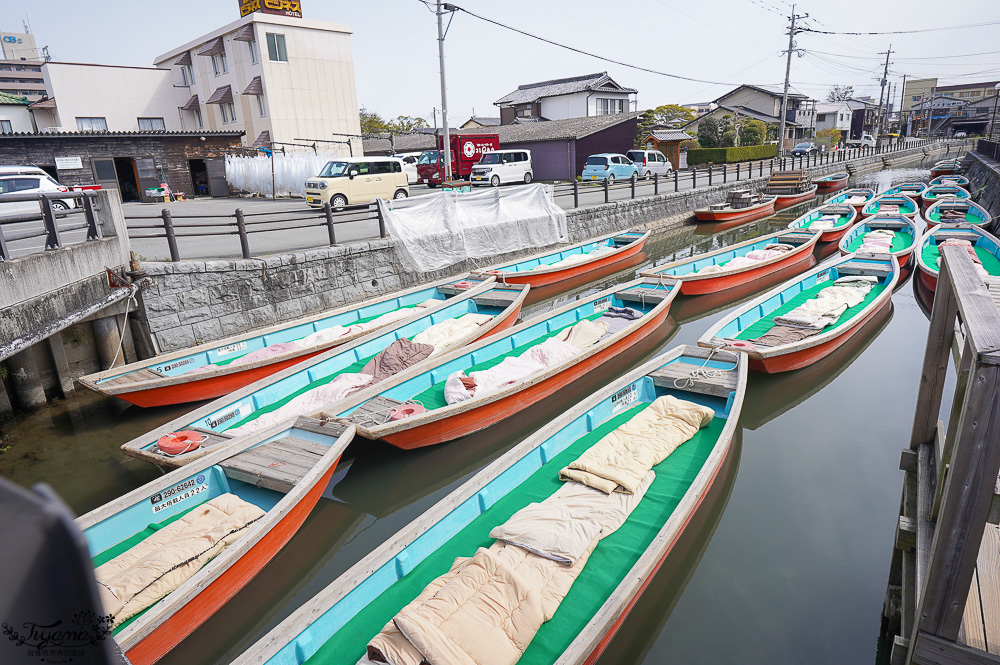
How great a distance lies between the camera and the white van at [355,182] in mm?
18031

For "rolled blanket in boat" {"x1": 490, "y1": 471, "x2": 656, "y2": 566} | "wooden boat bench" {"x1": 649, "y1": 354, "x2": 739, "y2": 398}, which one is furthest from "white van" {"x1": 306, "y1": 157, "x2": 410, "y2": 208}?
"rolled blanket in boat" {"x1": 490, "y1": 471, "x2": 656, "y2": 566}

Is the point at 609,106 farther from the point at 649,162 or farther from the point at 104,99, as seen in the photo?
the point at 104,99

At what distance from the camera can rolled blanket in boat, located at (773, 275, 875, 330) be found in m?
9.47

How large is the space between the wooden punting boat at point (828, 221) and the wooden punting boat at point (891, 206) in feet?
2.56

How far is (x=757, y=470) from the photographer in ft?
22.9

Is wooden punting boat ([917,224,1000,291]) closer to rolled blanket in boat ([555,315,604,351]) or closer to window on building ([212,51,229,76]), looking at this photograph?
rolled blanket in boat ([555,315,604,351])

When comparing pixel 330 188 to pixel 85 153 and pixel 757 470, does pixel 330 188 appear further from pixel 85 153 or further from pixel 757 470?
pixel 757 470

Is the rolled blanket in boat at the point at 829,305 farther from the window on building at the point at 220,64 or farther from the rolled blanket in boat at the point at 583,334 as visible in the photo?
the window on building at the point at 220,64

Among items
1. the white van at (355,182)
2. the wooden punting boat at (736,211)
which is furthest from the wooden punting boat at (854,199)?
the white van at (355,182)

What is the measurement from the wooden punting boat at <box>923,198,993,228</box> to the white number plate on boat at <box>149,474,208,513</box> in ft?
62.2

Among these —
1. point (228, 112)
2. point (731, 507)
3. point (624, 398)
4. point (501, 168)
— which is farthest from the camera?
point (228, 112)

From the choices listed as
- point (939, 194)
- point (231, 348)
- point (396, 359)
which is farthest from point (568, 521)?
point (939, 194)

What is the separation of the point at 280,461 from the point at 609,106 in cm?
4101

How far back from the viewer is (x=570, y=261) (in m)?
14.9
